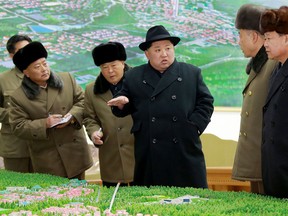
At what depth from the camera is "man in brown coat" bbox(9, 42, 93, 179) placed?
573cm

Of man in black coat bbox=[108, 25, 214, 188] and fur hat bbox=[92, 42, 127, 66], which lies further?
fur hat bbox=[92, 42, 127, 66]

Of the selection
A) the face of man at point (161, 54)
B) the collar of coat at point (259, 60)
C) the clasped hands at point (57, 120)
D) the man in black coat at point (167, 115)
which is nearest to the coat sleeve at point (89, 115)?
the clasped hands at point (57, 120)

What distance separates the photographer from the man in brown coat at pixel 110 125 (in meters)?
5.55

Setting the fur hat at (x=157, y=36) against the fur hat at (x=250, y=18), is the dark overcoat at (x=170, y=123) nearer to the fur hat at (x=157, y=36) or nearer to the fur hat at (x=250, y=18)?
the fur hat at (x=157, y=36)

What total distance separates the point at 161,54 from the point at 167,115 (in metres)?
0.39

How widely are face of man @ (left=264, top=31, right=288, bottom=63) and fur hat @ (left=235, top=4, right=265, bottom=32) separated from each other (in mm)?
610

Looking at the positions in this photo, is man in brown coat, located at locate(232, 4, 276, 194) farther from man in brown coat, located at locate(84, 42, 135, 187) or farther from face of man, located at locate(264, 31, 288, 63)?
man in brown coat, located at locate(84, 42, 135, 187)

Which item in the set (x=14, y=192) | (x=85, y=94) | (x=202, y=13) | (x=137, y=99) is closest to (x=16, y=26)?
(x=202, y=13)

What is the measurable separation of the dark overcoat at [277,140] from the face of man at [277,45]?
52 mm

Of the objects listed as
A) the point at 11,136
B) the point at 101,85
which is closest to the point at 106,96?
the point at 101,85

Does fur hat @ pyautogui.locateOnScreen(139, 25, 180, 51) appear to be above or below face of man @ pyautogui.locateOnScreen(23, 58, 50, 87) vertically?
above

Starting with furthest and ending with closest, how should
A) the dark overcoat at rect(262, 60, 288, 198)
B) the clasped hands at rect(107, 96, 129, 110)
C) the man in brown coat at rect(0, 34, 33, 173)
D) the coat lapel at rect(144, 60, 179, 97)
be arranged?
the man in brown coat at rect(0, 34, 33, 173) < the coat lapel at rect(144, 60, 179, 97) < the clasped hands at rect(107, 96, 129, 110) < the dark overcoat at rect(262, 60, 288, 198)

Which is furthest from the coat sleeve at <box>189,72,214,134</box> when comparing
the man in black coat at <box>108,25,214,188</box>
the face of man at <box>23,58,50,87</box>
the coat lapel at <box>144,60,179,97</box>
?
the face of man at <box>23,58,50,87</box>

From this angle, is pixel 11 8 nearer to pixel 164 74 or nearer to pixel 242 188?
pixel 242 188
